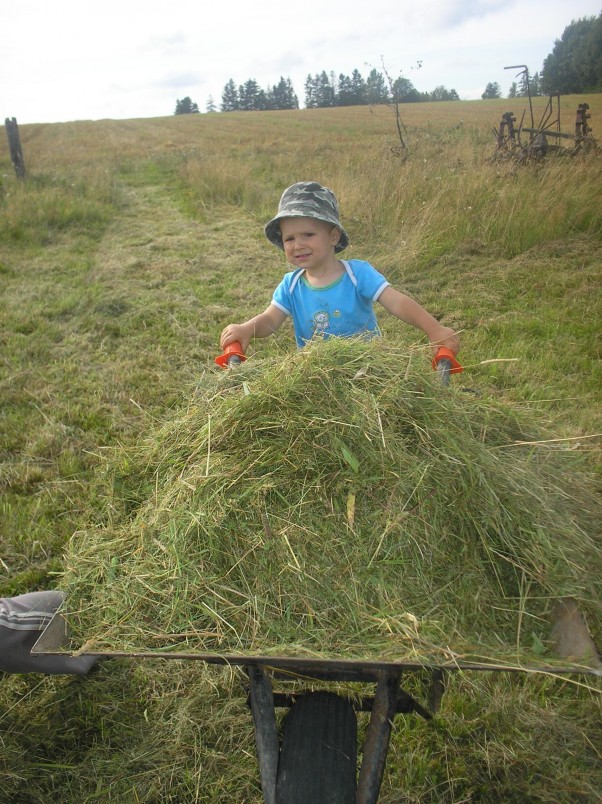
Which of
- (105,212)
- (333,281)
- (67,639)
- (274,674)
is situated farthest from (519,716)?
(105,212)

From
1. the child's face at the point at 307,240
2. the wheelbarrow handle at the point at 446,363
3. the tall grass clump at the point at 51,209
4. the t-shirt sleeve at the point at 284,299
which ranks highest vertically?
the tall grass clump at the point at 51,209

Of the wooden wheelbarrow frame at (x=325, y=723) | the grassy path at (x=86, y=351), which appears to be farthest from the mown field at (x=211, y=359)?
the wooden wheelbarrow frame at (x=325, y=723)

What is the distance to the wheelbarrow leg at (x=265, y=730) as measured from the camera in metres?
1.31

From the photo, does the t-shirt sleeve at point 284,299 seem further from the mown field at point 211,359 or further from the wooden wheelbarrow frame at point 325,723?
the wooden wheelbarrow frame at point 325,723

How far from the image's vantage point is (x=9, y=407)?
147 inches

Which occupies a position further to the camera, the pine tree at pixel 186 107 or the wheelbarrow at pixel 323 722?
the pine tree at pixel 186 107

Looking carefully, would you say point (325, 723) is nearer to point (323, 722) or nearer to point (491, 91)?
point (323, 722)

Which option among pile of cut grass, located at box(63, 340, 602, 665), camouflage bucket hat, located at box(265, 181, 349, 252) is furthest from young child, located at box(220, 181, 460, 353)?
pile of cut grass, located at box(63, 340, 602, 665)

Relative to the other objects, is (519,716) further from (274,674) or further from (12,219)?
(12,219)

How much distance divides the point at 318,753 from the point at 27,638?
0.95 metres

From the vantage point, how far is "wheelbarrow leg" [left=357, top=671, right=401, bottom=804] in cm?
126

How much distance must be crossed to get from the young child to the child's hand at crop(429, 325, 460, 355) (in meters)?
0.28

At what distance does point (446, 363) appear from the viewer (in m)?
1.78

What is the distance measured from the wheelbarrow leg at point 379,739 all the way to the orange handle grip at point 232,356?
1.19 m
